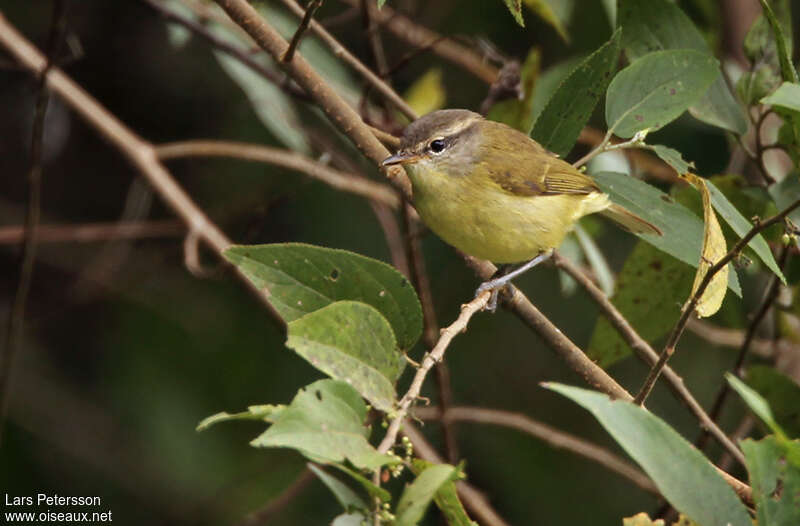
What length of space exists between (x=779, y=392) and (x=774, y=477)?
128 cm

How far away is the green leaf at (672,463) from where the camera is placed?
1280 mm

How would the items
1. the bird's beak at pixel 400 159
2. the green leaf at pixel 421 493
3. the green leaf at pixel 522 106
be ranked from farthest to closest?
the green leaf at pixel 522 106, the bird's beak at pixel 400 159, the green leaf at pixel 421 493

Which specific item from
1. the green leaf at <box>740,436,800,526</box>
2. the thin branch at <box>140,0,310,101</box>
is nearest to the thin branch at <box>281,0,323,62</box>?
the thin branch at <box>140,0,310,101</box>

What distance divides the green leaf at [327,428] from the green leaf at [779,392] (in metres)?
1.51

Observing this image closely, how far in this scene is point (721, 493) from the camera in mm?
1409

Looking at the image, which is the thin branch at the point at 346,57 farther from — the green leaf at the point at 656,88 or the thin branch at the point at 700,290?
the thin branch at the point at 700,290

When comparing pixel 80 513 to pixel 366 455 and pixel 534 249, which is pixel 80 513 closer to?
pixel 534 249

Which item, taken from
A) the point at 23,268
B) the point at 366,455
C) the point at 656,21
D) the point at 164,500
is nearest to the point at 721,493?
the point at 366,455

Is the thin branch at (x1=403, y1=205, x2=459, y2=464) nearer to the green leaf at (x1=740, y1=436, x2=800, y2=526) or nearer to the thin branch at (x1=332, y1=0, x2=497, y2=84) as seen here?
the thin branch at (x1=332, y1=0, x2=497, y2=84)

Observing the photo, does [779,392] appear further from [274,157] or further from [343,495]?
[274,157]

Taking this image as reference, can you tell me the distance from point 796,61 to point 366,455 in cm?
258

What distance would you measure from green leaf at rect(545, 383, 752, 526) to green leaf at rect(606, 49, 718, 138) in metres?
0.95

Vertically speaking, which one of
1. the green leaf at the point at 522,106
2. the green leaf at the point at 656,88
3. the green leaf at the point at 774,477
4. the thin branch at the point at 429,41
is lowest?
the green leaf at the point at 774,477

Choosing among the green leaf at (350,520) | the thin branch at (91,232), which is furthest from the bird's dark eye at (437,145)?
the green leaf at (350,520)
